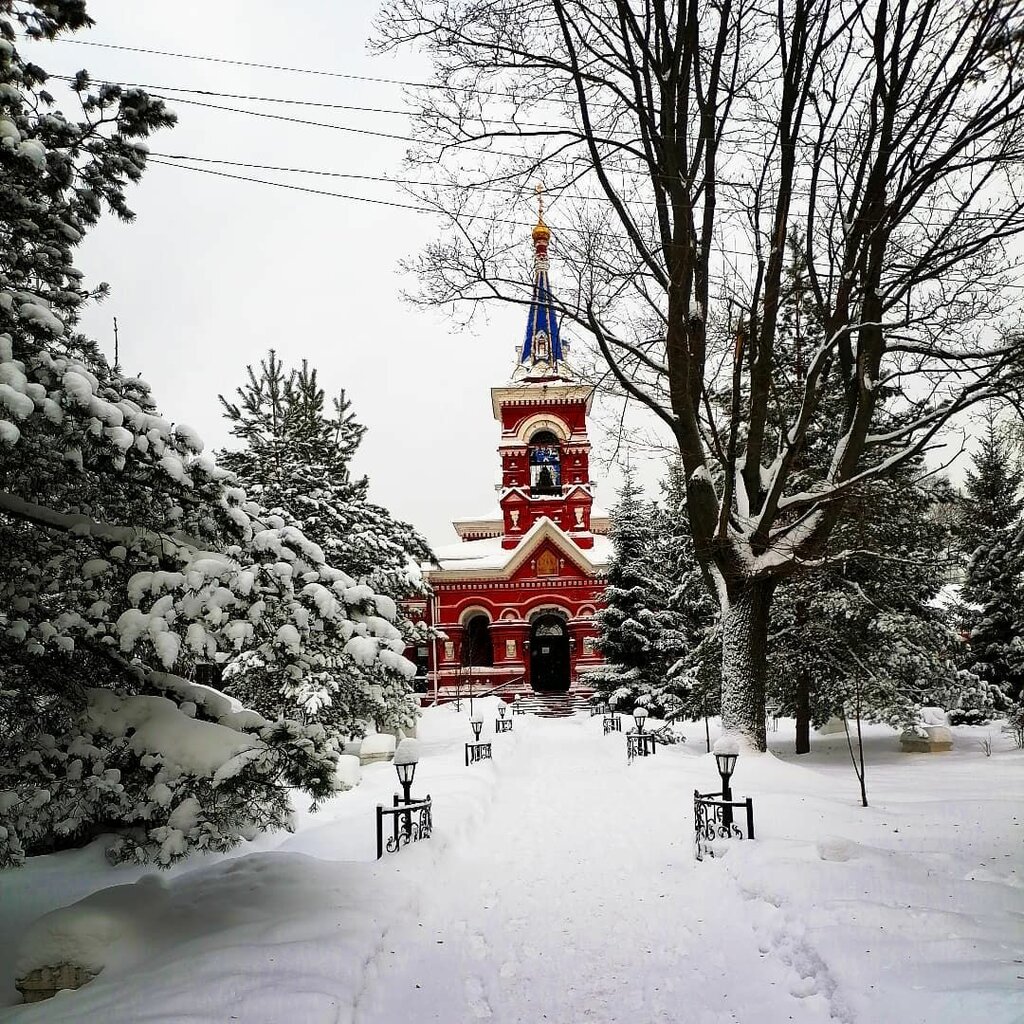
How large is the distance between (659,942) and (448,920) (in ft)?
5.41

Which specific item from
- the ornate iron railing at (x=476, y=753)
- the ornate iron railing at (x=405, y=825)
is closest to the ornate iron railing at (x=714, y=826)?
the ornate iron railing at (x=405, y=825)

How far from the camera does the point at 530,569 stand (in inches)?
1262

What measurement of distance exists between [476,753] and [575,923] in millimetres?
8747

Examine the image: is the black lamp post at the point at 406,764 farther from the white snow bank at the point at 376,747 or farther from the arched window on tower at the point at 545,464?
the arched window on tower at the point at 545,464

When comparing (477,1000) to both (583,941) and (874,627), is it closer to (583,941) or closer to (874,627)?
(583,941)

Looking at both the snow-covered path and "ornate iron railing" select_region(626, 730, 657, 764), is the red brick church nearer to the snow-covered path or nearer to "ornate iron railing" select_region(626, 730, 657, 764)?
"ornate iron railing" select_region(626, 730, 657, 764)

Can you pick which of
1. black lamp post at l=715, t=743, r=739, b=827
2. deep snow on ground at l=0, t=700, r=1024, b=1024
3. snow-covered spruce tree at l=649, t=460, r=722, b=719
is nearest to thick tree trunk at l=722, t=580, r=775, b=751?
deep snow on ground at l=0, t=700, r=1024, b=1024

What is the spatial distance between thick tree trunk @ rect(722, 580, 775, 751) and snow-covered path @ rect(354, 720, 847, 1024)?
271 cm

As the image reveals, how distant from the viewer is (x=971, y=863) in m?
6.26

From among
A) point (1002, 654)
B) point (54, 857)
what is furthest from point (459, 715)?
point (54, 857)

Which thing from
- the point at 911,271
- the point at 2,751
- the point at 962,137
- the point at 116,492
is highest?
the point at 962,137

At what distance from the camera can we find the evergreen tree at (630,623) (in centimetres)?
2167

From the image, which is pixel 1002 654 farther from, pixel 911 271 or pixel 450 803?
pixel 450 803

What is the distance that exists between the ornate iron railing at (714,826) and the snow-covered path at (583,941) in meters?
0.18
